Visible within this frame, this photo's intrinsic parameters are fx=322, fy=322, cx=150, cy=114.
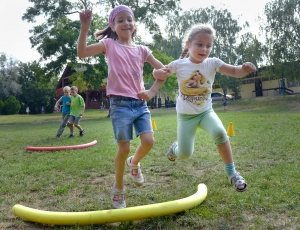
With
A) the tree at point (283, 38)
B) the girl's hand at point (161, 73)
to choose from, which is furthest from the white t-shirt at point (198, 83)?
the tree at point (283, 38)

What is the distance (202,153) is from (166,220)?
435 cm

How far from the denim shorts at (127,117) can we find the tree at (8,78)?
203 feet

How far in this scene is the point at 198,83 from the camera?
4.23 m

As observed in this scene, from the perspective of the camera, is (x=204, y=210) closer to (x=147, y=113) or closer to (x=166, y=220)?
(x=166, y=220)

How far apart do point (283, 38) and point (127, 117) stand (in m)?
39.3

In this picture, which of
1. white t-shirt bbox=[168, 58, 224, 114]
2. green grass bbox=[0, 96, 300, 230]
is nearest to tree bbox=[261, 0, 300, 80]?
green grass bbox=[0, 96, 300, 230]

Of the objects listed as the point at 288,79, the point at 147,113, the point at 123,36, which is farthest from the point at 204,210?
the point at 288,79

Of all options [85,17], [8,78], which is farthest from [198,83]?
[8,78]

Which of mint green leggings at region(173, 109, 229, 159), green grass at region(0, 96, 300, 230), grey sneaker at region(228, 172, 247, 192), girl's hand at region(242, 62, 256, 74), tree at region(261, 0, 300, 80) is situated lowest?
green grass at region(0, 96, 300, 230)

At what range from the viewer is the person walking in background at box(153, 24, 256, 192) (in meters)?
3.92

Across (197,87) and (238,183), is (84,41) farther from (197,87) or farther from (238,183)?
(238,183)

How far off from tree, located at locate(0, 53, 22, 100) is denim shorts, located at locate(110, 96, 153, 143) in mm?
61964

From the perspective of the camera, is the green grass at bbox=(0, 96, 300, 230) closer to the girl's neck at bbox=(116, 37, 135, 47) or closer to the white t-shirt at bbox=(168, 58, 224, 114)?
the white t-shirt at bbox=(168, 58, 224, 114)

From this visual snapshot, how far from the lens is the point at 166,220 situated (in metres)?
3.42
